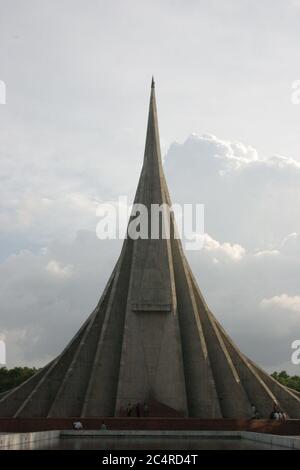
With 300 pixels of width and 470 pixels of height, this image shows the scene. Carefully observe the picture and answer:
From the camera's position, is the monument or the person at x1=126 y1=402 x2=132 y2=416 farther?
the monument

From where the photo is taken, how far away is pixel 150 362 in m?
25.9

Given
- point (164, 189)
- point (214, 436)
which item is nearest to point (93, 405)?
point (214, 436)

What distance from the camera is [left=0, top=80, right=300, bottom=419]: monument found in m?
25.4

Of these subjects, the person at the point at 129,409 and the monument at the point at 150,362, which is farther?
the monument at the point at 150,362

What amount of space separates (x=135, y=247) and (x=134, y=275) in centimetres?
133

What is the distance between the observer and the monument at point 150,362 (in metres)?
25.4

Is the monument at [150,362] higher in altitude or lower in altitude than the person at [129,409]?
higher

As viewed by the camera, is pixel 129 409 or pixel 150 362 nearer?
pixel 129 409

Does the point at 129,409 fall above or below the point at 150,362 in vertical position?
below

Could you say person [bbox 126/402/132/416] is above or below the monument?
below
